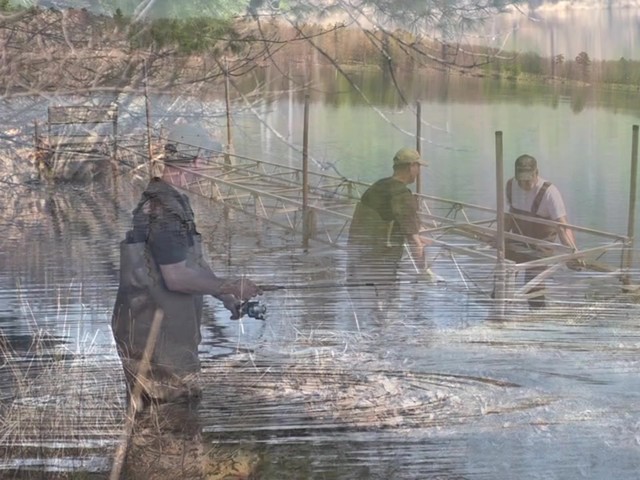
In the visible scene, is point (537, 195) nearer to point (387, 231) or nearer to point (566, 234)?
point (566, 234)

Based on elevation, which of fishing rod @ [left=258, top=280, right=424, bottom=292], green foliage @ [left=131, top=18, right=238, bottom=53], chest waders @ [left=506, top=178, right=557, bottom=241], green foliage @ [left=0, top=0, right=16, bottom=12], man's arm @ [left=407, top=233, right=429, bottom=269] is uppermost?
green foliage @ [left=0, top=0, right=16, bottom=12]

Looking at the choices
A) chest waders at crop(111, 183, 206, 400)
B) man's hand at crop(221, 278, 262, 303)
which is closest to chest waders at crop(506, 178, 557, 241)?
man's hand at crop(221, 278, 262, 303)

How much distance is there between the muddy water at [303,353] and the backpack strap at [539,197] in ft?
0.92

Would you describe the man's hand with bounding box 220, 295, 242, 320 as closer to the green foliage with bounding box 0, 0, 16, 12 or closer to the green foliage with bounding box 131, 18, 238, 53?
the green foliage with bounding box 131, 18, 238, 53

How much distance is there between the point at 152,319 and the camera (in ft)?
6.86

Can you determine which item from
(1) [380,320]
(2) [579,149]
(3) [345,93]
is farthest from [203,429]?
(2) [579,149]

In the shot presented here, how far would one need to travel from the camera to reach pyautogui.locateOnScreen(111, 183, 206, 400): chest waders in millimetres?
2076

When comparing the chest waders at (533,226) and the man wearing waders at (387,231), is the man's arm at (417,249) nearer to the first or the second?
the man wearing waders at (387,231)

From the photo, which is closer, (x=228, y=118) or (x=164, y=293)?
(x=164, y=293)

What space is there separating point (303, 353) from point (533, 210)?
766 millimetres

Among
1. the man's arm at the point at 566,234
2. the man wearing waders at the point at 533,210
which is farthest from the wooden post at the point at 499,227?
the man's arm at the point at 566,234

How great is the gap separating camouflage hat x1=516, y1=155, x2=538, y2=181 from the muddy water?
344 millimetres

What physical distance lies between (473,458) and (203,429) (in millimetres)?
749

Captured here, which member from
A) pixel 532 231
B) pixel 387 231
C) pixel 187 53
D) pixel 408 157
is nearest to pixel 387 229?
pixel 387 231
